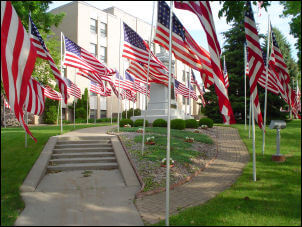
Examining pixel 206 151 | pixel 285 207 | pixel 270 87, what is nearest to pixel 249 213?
pixel 285 207

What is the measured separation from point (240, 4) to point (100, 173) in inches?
252

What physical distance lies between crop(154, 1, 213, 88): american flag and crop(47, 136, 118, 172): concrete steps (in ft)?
14.8

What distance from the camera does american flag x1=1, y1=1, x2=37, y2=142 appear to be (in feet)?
16.2

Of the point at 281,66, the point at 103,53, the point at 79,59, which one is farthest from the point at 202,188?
the point at 103,53

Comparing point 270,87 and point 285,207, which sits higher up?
point 270,87

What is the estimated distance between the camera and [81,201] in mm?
5973

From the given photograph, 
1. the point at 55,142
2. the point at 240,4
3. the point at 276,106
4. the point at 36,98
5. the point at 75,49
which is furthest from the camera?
the point at 276,106

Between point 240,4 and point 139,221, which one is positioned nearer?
point 139,221

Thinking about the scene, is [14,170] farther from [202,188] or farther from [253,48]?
[253,48]

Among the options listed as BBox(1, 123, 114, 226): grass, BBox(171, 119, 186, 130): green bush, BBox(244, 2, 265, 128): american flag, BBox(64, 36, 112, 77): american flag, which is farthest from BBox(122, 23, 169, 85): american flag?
BBox(171, 119, 186, 130): green bush

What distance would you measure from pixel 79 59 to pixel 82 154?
4.34 meters

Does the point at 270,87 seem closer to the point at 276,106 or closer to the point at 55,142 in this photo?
the point at 55,142

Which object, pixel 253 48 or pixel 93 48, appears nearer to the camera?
pixel 253 48

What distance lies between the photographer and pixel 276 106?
24234 mm
